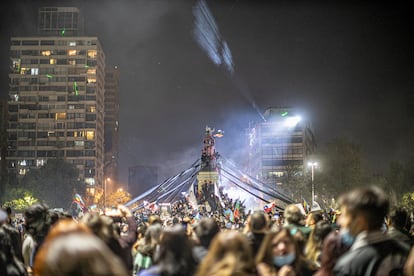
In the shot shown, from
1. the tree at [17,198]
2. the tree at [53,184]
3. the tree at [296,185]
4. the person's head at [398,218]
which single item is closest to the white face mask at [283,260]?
the person's head at [398,218]

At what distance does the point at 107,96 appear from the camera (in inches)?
7013

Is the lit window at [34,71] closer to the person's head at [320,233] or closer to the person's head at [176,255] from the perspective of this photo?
the person's head at [320,233]

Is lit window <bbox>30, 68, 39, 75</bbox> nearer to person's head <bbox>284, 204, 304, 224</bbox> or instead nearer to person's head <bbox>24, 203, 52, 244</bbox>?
person's head <bbox>24, 203, 52, 244</bbox>

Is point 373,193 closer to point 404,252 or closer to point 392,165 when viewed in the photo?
point 404,252

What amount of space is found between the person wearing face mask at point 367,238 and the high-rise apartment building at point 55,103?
126 meters

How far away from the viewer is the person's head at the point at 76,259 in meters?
2.81

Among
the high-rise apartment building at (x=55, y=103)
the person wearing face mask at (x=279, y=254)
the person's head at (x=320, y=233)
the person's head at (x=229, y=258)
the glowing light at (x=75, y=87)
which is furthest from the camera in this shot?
the glowing light at (x=75, y=87)

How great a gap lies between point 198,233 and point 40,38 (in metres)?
134

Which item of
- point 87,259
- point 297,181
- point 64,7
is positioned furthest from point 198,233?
point 64,7

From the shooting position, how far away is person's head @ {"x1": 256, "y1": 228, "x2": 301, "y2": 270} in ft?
18.8

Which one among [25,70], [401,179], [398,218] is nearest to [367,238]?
[398,218]

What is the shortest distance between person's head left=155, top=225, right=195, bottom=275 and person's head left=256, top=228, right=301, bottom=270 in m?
0.99

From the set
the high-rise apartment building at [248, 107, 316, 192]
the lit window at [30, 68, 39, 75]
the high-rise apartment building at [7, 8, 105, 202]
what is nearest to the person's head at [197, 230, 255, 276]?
the high-rise apartment building at [248, 107, 316, 192]

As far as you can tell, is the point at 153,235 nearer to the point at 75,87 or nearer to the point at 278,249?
the point at 278,249
